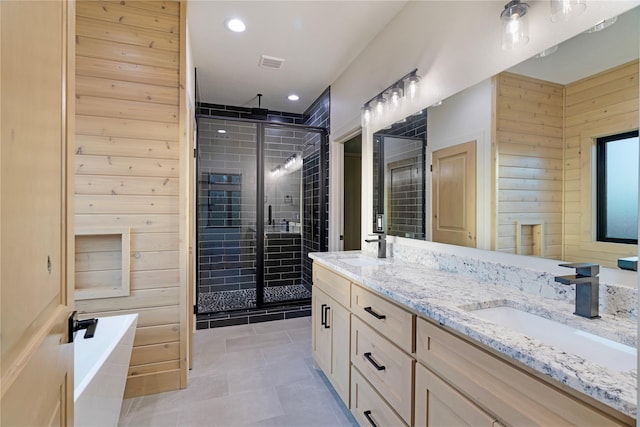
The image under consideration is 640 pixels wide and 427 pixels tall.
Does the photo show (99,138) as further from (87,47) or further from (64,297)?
(64,297)

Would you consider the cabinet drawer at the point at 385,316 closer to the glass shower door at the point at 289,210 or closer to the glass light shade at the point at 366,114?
the glass light shade at the point at 366,114

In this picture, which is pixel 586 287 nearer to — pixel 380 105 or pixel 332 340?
pixel 332 340

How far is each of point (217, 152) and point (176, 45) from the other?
6.91 ft

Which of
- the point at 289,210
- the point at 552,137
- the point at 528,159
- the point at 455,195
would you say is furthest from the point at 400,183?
the point at 289,210

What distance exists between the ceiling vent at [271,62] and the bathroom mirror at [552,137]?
208 cm

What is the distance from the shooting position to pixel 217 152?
4277 millimetres

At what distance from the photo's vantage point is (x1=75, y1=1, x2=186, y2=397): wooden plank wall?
2.07m

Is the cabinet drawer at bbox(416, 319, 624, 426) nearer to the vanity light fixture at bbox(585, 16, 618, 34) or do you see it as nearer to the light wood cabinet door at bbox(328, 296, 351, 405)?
the light wood cabinet door at bbox(328, 296, 351, 405)

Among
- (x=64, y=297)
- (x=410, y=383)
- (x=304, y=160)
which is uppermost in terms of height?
(x=304, y=160)

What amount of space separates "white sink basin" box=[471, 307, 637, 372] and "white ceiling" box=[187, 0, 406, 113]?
2.22 m

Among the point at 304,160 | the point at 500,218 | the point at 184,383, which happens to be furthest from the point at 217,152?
the point at 500,218

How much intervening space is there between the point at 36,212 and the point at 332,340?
73.2 inches

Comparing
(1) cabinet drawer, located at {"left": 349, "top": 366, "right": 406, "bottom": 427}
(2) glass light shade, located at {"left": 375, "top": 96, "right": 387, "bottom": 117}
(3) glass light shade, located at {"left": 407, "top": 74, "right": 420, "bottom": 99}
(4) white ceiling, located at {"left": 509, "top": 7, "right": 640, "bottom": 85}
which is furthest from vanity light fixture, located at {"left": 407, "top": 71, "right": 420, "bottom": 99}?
(1) cabinet drawer, located at {"left": 349, "top": 366, "right": 406, "bottom": 427}

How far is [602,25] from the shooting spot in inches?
45.6
